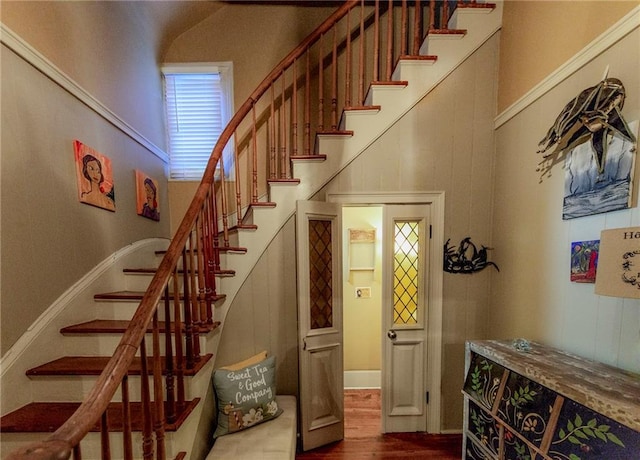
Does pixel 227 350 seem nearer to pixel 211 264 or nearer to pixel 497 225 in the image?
pixel 211 264

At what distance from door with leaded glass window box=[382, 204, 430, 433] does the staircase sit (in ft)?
2.60

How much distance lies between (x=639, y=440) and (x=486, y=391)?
0.67m

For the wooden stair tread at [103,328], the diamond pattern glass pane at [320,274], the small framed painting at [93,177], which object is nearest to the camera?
the wooden stair tread at [103,328]

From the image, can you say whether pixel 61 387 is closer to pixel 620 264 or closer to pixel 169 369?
pixel 169 369

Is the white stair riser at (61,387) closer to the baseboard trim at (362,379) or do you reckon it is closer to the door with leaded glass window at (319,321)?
the door with leaded glass window at (319,321)

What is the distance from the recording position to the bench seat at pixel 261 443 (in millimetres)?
1604

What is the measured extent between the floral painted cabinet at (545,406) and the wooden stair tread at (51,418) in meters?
1.63

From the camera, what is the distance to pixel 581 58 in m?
1.39

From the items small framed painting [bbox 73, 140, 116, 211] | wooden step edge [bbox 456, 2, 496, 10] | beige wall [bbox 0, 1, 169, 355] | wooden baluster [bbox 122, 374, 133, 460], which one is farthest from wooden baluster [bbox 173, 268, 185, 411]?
wooden step edge [bbox 456, 2, 496, 10]

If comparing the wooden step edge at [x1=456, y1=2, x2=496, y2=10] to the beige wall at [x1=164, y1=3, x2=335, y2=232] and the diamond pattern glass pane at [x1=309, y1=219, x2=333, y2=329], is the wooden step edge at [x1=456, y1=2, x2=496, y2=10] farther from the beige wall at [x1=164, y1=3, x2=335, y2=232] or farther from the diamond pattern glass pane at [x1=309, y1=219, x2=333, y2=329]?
the diamond pattern glass pane at [x1=309, y1=219, x2=333, y2=329]

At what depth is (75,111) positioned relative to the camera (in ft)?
5.78

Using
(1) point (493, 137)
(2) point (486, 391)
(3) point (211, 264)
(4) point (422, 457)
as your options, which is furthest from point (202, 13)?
(4) point (422, 457)

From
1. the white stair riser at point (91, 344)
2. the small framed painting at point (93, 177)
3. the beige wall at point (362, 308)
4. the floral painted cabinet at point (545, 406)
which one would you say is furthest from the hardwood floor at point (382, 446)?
the small framed painting at point (93, 177)

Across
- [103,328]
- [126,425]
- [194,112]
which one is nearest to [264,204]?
[103,328]
